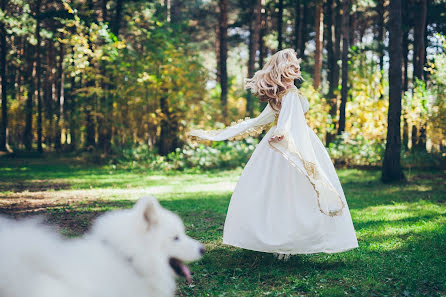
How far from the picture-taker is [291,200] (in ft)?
15.5

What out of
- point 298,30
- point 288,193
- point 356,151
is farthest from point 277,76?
point 298,30

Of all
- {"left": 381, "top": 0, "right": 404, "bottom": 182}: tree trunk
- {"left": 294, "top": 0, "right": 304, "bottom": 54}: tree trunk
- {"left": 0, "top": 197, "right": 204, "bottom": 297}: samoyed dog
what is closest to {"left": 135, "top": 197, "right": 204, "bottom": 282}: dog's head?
{"left": 0, "top": 197, "right": 204, "bottom": 297}: samoyed dog

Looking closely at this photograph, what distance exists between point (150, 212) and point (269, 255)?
3.14 m

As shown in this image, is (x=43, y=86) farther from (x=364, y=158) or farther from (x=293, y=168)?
(x=293, y=168)

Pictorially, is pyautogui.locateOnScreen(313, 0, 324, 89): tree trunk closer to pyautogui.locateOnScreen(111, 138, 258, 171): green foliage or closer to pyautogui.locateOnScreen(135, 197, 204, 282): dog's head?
pyautogui.locateOnScreen(111, 138, 258, 171): green foliage

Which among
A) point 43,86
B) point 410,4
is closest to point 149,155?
point 410,4

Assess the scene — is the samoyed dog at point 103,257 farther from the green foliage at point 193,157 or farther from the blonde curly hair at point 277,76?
the green foliage at point 193,157

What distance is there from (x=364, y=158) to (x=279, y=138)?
12.5m

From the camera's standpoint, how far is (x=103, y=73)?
1811 centimetres

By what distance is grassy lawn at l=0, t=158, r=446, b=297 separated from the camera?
431cm

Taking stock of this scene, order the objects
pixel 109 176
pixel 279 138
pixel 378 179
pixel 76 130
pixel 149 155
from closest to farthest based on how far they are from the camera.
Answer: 1. pixel 279 138
2. pixel 378 179
3. pixel 109 176
4. pixel 149 155
5. pixel 76 130

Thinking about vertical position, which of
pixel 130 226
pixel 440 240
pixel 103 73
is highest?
A: pixel 103 73

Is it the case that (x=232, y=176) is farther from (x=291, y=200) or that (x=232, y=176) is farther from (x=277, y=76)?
(x=291, y=200)

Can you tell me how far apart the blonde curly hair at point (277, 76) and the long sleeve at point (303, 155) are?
1.12 ft
